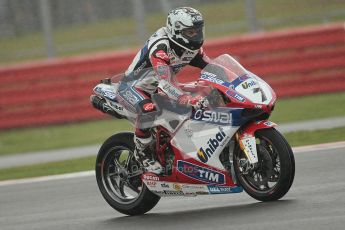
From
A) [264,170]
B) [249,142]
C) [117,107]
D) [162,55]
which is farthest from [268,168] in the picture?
[117,107]

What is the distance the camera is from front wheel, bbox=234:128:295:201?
7.13 m

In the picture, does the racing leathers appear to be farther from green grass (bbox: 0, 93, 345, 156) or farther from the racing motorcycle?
green grass (bbox: 0, 93, 345, 156)

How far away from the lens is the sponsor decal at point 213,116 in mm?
7375

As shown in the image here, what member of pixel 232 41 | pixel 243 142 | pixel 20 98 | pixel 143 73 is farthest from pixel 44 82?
pixel 243 142

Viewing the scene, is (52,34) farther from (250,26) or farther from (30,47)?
(250,26)

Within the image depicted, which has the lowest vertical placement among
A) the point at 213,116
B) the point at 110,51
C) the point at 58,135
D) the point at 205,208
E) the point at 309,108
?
the point at 58,135

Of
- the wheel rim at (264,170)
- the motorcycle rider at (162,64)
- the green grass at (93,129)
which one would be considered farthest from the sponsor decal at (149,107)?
the green grass at (93,129)

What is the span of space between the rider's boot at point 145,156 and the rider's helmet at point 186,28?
91 cm

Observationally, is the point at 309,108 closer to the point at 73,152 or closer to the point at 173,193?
the point at 73,152

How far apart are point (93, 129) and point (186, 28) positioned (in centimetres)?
784

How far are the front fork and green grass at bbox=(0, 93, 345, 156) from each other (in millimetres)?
6468

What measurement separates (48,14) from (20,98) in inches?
65.4

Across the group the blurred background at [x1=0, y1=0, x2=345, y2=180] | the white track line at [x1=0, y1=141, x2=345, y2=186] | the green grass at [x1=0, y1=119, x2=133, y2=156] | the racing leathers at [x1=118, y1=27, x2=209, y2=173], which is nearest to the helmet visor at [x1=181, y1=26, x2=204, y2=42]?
the racing leathers at [x1=118, y1=27, x2=209, y2=173]

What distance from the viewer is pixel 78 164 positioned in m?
11.9
